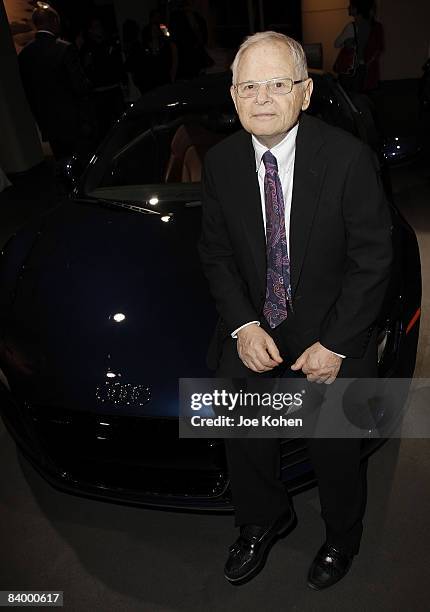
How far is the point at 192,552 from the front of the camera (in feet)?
6.02

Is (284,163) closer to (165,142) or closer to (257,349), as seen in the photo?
(257,349)

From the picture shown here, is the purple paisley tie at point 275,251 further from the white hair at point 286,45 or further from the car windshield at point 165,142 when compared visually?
the car windshield at point 165,142

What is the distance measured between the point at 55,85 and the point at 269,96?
13.0 feet

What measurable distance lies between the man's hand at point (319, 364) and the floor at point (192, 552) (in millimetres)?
665

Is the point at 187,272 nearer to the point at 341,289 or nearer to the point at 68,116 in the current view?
the point at 341,289

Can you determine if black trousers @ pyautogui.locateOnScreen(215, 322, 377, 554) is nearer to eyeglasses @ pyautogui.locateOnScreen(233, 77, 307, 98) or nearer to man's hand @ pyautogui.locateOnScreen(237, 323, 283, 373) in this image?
man's hand @ pyautogui.locateOnScreen(237, 323, 283, 373)

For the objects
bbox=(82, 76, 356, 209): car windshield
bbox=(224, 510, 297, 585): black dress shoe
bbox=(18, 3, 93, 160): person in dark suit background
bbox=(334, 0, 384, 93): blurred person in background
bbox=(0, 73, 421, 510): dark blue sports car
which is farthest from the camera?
bbox=(334, 0, 384, 93): blurred person in background

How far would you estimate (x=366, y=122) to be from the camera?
103 inches

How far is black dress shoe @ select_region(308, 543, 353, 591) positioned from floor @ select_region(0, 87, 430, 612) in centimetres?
3

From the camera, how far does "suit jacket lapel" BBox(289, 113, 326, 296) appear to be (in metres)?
1.42

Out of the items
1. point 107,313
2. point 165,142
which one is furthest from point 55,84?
point 107,313

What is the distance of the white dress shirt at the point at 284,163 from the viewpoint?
4.76 ft

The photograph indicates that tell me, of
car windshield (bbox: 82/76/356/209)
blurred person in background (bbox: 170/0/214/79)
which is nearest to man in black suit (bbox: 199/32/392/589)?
car windshield (bbox: 82/76/356/209)

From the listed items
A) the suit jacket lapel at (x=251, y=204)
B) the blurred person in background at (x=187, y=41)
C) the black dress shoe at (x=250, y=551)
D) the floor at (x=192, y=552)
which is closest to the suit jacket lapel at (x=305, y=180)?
the suit jacket lapel at (x=251, y=204)
